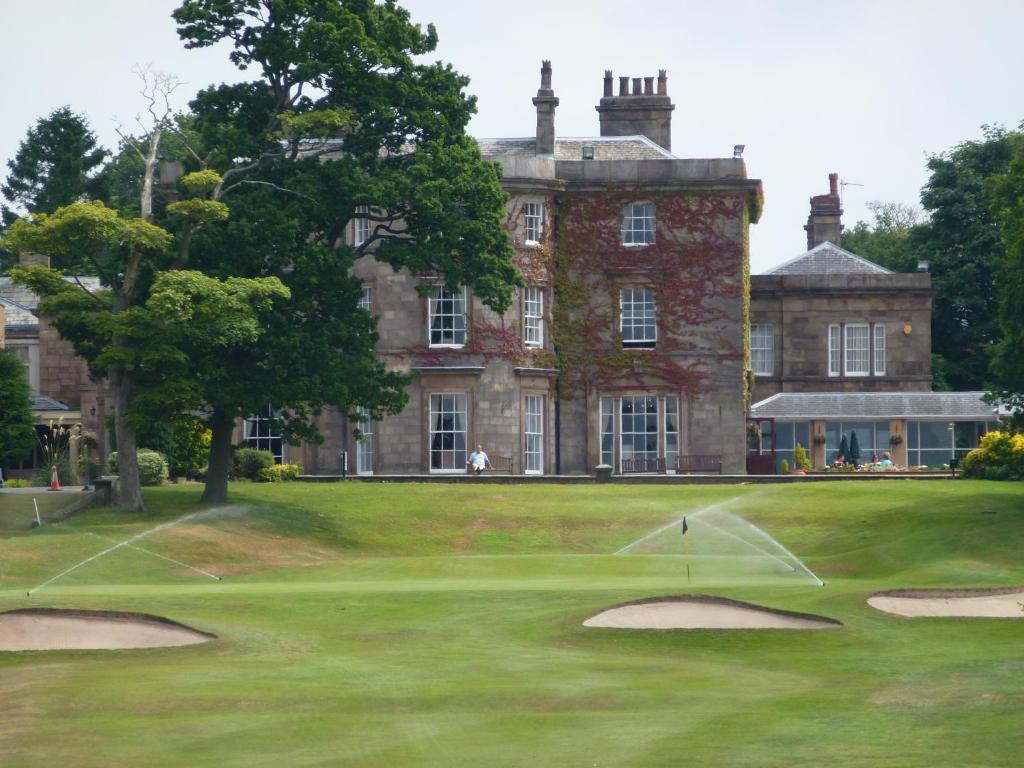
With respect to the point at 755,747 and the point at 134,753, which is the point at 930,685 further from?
the point at 134,753

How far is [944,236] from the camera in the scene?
284ft

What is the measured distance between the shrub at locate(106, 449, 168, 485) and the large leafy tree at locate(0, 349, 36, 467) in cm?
388

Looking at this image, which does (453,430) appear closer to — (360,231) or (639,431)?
(639,431)

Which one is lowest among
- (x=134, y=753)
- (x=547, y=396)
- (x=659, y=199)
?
(x=134, y=753)

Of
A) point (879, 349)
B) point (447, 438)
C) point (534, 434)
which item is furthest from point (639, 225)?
point (879, 349)

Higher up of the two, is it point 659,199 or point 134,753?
point 659,199

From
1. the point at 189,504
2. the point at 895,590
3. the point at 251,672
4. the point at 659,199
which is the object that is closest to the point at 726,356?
the point at 659,199

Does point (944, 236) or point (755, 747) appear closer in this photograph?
point (755, 747)

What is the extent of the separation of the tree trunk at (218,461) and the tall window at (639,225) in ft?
71.9

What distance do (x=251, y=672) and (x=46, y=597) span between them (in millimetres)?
8345

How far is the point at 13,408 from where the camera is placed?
56469 millimetres

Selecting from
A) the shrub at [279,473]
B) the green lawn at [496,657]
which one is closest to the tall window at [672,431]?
the shrub at [279,473]

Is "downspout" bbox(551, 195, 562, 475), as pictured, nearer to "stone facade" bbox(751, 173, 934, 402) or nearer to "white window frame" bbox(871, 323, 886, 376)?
"stone facade" bbox(751, 173, 934, 402)

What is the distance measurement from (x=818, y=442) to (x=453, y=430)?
688 inches
